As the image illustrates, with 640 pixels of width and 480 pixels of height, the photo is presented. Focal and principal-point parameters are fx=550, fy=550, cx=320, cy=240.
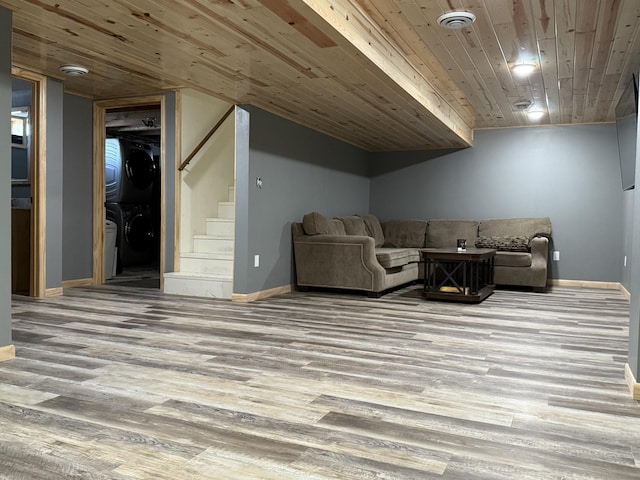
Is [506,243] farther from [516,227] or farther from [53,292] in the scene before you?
[53,292]

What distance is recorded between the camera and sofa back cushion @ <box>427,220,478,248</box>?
744 cm

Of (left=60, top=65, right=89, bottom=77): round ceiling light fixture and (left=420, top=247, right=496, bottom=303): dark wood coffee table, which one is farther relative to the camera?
(left=420, top=247, right=496, bottom=303): dark wood coffee table

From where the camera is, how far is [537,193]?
7430 mm

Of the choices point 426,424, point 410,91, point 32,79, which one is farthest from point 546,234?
point 32,79

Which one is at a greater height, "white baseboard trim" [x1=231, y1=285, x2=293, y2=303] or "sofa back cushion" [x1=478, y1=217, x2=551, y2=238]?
"sofa back cushion" [x1=478, y1=217, x2=551, y2=238]

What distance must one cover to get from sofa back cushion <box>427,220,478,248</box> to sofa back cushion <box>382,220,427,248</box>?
0.36 feet

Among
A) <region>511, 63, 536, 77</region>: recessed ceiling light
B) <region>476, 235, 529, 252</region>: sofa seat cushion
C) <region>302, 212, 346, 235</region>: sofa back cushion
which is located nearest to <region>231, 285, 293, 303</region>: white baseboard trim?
<region>302, 212, 346, 235</region>: sofa back cushion

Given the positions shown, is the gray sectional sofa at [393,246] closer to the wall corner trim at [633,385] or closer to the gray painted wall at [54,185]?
the gray painted wall at [54,185]

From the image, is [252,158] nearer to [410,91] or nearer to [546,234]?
[410,91]

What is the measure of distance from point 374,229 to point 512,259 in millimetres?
1896

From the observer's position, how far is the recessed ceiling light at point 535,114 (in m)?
6.36

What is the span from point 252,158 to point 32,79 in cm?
210

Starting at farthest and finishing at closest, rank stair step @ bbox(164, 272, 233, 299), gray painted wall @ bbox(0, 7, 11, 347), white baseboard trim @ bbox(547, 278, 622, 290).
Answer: white baseboard trim @ bbox(547, 278, 622, 290) < stair step @ bbox(164, 272, 233, 299) < gray painted wall @ bbox(0, 7, 11, 347)

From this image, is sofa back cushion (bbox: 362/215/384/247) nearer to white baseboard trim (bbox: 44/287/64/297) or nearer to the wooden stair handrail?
the wooden stair handrail
